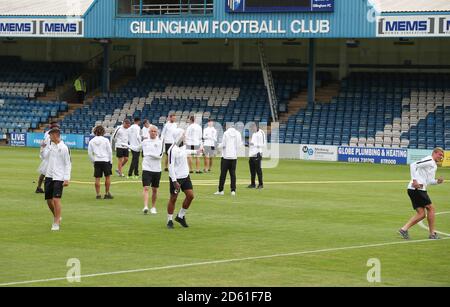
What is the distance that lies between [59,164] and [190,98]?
41127mm

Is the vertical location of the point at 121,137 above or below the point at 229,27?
below

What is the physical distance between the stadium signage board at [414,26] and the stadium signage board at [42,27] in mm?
18627

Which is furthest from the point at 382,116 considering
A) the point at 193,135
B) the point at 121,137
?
the point at 121,137

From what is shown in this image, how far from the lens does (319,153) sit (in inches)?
2057

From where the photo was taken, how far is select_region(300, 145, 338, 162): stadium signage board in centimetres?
5178

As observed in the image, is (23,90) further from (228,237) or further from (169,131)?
(228,237)

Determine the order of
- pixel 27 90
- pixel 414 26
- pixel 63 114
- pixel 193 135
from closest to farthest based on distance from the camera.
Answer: pixel 193 135 < pixel 414 26 < pixel 63 114 < pixel 27 90

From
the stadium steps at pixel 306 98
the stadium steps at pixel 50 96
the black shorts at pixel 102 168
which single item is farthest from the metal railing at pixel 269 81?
the black shorts at pixel 102 168

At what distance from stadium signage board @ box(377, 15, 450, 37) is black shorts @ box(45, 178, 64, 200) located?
107 feet

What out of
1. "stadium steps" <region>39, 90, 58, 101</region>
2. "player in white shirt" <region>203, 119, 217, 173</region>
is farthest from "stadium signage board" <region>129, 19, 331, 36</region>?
"player in white shirt" <region>203, 119, 217, 173</region>

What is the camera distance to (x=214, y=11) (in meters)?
56.0

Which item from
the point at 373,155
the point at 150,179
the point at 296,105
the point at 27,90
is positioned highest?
the point at 27,90

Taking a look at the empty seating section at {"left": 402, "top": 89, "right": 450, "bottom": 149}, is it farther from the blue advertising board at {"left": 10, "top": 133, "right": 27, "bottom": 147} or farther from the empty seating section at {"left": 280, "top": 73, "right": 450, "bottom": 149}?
the blue advertising board at {"left": 10, "top": 133, "right": 27, "bottom": 147}

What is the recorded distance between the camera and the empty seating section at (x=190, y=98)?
5919cm
